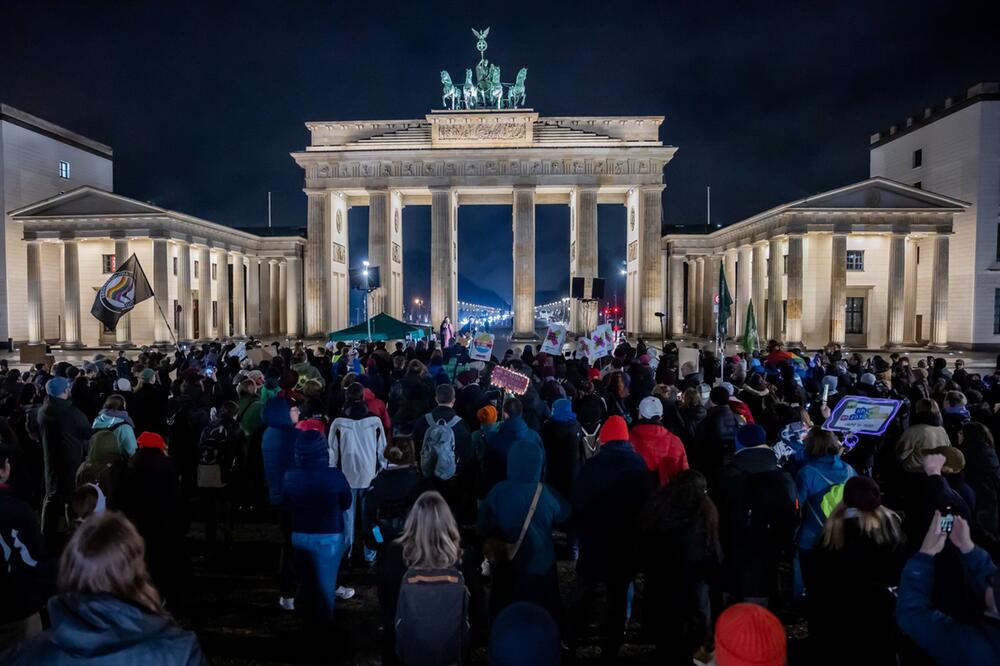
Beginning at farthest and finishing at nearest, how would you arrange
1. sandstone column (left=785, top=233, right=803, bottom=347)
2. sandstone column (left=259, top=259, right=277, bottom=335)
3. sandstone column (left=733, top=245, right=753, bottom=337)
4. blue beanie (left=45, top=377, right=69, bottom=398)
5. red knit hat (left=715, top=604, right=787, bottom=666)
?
sandstone column (left=259, top=259, right=277, bottom=335) → sandstone column (left=733, top=245, right=753, bottom=337) → sandstone column (left=785, top=233, right=803, bottom=347) → blue beanie (left=45, top=377, right=69, bottom=398) → red knit hat (left=715, top=604, right=787, bottom=666)

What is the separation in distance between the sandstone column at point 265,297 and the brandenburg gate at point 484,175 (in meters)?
8.37

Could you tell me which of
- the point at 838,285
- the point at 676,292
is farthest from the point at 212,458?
the point at 676,292

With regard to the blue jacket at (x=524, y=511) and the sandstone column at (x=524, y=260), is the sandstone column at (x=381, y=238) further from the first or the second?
the blue jacket at (x=524, y=511)

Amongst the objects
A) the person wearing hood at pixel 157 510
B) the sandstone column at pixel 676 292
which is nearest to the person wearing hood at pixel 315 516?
the person wearing hood at pixel 157 510

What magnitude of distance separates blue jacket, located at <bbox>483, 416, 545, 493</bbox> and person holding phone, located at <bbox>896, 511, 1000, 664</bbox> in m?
4.47

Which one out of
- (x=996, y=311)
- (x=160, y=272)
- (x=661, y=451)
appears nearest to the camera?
(x=661, y=451)

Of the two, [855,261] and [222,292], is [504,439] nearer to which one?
[855,261]

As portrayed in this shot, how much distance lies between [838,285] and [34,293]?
44.0m

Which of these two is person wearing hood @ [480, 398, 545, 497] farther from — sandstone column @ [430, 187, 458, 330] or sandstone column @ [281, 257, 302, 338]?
sandstone column @ [281, 257, 302, 338]

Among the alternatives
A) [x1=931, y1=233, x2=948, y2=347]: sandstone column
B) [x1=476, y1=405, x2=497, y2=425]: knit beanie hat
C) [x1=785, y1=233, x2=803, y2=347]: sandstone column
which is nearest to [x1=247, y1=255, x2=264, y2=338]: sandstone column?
[x1=785, y1=233, x2=803, y2=347]: sandstone column

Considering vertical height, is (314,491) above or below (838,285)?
below

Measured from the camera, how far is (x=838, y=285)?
35844mm

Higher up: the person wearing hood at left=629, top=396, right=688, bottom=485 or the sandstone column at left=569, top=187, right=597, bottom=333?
the sandstone column at left=569, top=187, right=597, bottom=333

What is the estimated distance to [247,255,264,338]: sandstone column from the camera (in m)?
49.3
